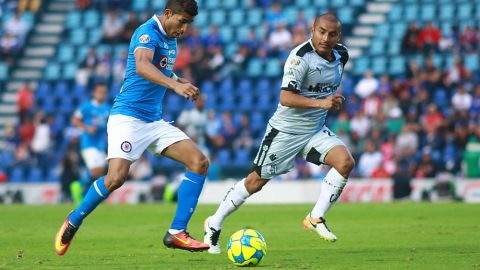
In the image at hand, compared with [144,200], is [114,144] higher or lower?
higher

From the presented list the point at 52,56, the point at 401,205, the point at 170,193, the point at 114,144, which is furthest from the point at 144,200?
the point at 114,144

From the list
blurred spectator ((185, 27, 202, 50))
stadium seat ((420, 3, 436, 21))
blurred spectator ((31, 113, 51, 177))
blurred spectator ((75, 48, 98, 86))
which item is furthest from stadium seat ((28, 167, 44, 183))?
stadium seat ((420, 3, 436, 21))

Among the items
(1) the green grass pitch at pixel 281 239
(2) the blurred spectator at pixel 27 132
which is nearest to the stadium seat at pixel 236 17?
(2) the blurred spectator at pixel 27 132

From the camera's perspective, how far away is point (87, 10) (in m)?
31.2

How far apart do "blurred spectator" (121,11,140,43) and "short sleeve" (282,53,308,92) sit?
18200 mm

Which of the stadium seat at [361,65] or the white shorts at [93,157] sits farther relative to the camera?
the stadium seat at [361,65]

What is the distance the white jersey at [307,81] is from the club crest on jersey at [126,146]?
1642mm

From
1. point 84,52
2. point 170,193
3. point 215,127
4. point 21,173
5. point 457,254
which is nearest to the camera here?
point 457,254

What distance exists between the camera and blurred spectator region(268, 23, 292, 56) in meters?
25.9

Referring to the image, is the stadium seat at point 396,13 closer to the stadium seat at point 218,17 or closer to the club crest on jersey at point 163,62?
the stadium seat at point 218,17

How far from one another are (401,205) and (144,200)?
6.91 meters

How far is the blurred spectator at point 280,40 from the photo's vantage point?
25.9 meters

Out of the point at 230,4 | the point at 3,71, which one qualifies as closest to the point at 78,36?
the point at 3,71

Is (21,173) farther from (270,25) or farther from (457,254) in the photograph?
(457,254)
